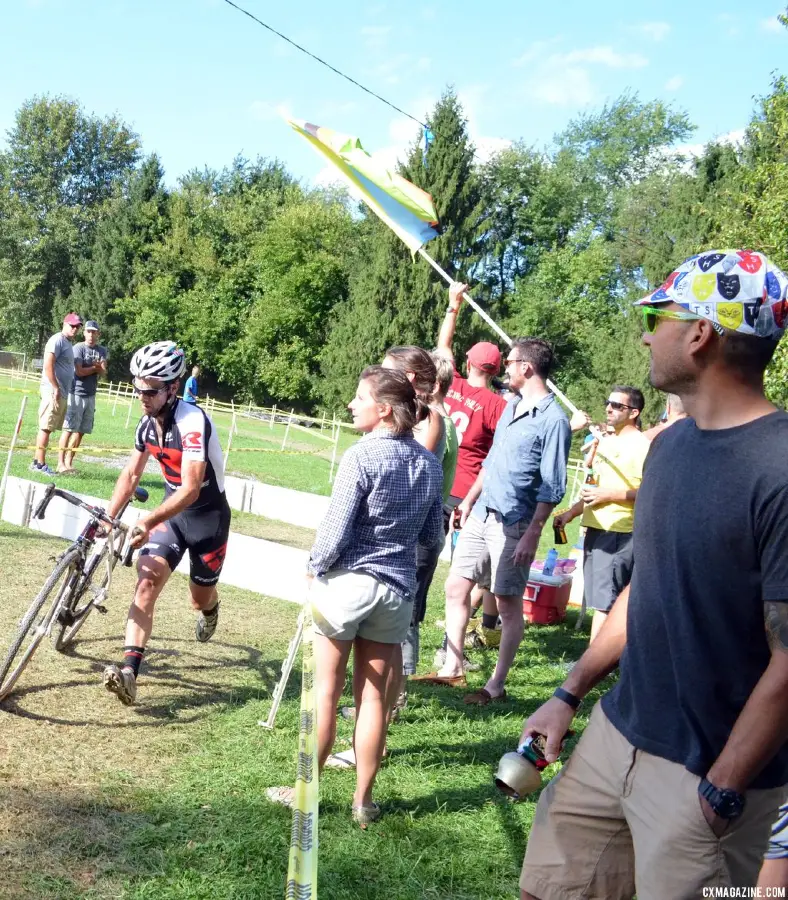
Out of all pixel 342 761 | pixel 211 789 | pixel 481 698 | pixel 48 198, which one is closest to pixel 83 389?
pixel 481 698

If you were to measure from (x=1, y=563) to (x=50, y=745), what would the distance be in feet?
12.0

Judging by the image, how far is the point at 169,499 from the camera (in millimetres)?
5191

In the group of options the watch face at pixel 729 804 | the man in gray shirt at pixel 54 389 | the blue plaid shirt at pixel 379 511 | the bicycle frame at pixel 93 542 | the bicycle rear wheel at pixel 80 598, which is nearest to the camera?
the watch face at pixel 729 804

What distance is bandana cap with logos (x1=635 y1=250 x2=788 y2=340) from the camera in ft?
6.52

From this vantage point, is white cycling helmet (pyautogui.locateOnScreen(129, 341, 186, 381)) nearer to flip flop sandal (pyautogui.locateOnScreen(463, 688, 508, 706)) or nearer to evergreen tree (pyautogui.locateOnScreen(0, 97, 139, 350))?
flip flop sandal (pyautogui.locateOnScreen(463, 688, 508, 706))

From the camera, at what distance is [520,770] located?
7.41 feet

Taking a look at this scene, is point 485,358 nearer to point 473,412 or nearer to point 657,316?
point 473,412

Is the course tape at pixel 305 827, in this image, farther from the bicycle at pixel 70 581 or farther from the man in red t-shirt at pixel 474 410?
the man in red t-shirt at pixel 474 410

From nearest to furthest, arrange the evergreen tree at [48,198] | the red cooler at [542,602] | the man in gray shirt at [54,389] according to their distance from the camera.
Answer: the red cooler at [542,602] < the man in gray shirt at [54,389] < the evergreen tree at [48,198]

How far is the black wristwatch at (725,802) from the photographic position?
1.88 metres

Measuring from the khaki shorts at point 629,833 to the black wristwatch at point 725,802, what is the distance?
46 mm

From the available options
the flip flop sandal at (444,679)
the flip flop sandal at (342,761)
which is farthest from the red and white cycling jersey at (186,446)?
the flip flop sandal at (444,679)

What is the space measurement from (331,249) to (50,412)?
4344 cm

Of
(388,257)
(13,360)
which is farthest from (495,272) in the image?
(13,360)
